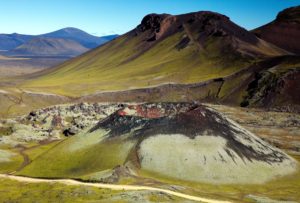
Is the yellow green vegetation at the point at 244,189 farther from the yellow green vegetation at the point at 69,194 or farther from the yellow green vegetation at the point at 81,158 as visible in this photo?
the yellow green vegetation at the point at 69,194

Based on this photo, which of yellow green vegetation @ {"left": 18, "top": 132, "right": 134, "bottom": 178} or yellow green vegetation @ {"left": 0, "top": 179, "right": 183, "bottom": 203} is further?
yellow green vegetation @ {"left": 18, "top": 132, "right": 134, "bottom": 178}

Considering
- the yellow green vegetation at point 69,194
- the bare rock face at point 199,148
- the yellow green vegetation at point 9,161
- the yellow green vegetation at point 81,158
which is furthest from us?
the yellow green vegetation at point 9,161

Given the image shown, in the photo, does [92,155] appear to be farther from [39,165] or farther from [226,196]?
[226,196]

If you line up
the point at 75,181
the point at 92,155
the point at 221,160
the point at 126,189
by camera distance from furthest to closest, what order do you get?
1. the point at 92,155
2. the point at 221,160
3. the point at 75,181
4. the point at 126,189

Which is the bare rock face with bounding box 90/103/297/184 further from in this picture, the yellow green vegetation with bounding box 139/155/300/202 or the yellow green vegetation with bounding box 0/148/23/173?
the yellow green vegetation with bounding box 0/148/23/173

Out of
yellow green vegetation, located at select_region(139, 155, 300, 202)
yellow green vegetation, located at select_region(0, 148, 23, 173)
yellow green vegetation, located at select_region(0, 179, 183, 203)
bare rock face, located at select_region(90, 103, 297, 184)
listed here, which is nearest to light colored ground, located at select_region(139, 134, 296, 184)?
bare rock face, located at select_region(90, 103, 297, 184)

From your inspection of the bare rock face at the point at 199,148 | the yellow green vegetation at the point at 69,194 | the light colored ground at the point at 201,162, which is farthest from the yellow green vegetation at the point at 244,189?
the yellow green vegetation at the point at 69,194

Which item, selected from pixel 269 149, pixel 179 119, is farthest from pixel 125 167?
pixel 269 149

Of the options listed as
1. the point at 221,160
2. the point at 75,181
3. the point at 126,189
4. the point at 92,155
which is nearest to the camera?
the point at 126,189

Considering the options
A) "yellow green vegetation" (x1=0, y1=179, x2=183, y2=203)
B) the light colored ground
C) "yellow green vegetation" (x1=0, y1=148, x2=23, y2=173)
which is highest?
the light colored ground
